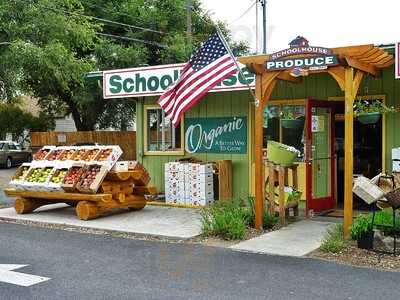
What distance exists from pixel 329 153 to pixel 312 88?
1.36m

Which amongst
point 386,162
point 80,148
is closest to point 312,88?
point 386,162

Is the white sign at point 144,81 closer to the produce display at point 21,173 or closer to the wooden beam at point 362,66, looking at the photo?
the produce display at point 21,173

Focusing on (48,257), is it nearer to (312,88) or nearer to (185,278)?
(185,278)

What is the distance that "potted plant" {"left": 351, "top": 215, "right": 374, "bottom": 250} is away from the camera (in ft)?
25.3

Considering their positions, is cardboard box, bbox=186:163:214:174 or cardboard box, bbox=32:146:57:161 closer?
cardboard box, bbox=32:146:57:161

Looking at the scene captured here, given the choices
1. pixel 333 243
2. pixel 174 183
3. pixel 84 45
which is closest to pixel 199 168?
pixel 174 183

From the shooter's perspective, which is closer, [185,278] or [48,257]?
[185,278]

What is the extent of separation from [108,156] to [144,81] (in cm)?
250

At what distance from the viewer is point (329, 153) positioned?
11375mm

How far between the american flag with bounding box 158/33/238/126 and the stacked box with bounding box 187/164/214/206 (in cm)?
234

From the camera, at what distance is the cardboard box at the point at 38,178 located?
1120cm

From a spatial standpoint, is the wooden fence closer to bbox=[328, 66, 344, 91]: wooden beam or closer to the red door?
the red door

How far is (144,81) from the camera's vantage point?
12.8 meters

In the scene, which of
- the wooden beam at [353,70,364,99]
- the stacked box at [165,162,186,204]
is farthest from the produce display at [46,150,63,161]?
the wooden beam at [353,70,364,99]
